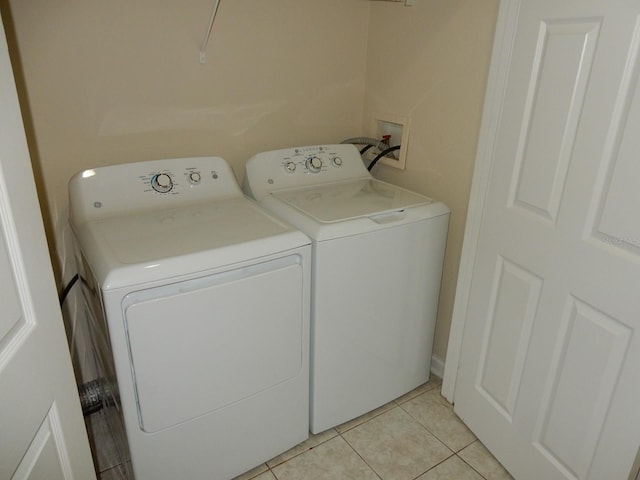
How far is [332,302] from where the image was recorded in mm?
1554

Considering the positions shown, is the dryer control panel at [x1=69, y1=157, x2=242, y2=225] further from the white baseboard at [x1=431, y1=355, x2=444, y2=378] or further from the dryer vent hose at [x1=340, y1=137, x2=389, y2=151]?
the white baseboard at [x1=431, y1=355, x2=444, y2=378]

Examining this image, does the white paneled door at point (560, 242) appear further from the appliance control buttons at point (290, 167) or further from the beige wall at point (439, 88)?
the appliance control buttons at point (290, 167)

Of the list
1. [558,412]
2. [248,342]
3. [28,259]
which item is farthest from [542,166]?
[28,259]

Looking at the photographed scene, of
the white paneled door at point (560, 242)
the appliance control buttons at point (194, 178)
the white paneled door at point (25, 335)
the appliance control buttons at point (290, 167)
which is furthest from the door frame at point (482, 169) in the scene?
the white paneled door at point (25, 335)

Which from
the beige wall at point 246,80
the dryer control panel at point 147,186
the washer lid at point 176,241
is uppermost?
the beige wall at point 246,80

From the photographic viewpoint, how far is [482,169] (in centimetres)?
155

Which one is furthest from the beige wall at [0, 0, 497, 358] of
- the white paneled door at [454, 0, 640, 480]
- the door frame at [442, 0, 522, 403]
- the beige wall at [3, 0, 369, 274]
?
the white paneled door at [454, 0, 640, 480]

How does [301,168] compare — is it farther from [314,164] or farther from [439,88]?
[439,88]

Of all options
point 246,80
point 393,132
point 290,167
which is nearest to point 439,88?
point 393,132

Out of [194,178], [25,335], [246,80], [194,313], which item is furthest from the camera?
[246,80]

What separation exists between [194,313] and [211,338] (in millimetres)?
106

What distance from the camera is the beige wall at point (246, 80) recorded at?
153 centimetres

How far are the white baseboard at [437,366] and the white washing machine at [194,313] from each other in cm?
73

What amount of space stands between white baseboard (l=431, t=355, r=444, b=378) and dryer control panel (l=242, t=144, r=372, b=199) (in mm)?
913
